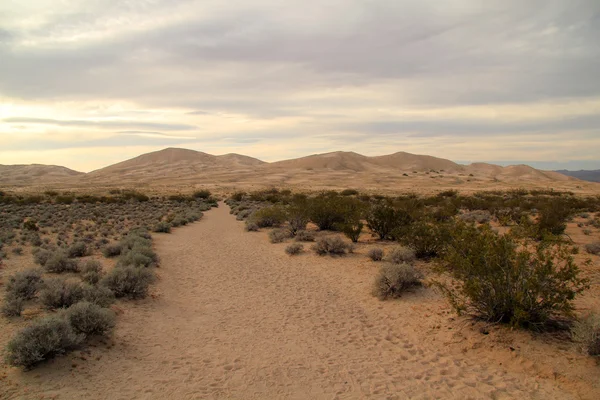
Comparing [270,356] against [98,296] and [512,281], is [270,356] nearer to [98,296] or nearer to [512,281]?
[98,296]

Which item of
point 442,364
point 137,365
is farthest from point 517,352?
point 137,365

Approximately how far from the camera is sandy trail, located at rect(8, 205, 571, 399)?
494cm

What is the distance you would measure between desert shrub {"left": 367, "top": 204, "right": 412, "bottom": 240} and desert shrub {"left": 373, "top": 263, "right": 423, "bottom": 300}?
6.41 meters

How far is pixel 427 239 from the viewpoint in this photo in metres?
12.2

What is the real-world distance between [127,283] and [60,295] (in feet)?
5.29

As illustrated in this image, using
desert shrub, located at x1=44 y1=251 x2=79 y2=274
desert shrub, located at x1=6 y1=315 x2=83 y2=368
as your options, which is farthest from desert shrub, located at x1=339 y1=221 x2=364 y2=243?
desert shrub, located at x1=6 y1=315 x2=83 y2=368

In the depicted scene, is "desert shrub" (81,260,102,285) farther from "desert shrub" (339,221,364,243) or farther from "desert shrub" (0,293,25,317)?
"desert shrub" (339,221,364,243)

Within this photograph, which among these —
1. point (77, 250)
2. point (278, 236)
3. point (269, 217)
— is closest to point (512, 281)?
point (278, 236)

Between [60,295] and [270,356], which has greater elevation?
[60,295]

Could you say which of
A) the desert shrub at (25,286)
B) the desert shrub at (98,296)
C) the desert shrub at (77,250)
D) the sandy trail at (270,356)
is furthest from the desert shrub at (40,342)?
the desert shrub at (77,250)

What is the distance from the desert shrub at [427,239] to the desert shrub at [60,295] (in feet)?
31.8

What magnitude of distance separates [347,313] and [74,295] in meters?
5.72

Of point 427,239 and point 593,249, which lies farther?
point 427,239

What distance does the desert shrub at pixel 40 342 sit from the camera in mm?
4945
